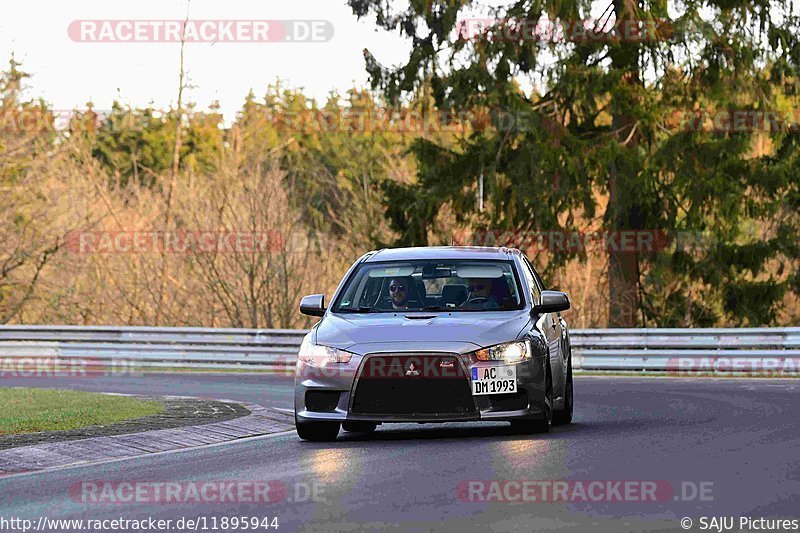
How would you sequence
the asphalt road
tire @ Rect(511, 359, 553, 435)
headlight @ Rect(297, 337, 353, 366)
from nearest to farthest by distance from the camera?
1. the asphalt road
2. headlight @ Rect(297, 337, 353, 366)
3. tire @ Rect(511, 359, 553, 435)

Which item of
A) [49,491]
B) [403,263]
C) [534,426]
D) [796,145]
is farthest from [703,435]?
[796,145]

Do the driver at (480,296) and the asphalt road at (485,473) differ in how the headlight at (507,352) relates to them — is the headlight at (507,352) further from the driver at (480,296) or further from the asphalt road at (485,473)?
the driver at (480,296)

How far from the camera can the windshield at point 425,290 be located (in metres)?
14.2

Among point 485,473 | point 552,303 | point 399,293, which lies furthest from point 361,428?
point 485,473

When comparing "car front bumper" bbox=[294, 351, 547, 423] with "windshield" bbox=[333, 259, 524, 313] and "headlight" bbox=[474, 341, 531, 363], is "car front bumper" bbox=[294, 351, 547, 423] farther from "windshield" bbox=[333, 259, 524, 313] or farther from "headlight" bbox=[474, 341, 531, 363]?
"windshield" bbox=[333, 259, 524, 313]

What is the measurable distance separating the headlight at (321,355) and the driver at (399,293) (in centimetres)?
111

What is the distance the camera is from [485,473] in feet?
34.2

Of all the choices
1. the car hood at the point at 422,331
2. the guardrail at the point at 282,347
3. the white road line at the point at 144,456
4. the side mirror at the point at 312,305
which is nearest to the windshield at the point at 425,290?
the side mirror at the point at 312,305

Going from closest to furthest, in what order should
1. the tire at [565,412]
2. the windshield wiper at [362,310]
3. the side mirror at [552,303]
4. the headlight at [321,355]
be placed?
the headlight at [321,355], the side mirror at [552,303], the windshield wiper at [362,310], the tire at [565,412]

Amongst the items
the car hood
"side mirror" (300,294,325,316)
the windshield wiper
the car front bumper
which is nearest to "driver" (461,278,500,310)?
the car hood

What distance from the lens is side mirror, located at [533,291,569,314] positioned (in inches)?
549

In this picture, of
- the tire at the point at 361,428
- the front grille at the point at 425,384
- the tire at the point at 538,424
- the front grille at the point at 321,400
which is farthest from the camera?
the tire at the point at 361,428

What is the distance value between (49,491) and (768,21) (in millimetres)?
26982

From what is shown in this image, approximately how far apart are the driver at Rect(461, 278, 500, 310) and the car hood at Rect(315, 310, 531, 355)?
0.32 meters
